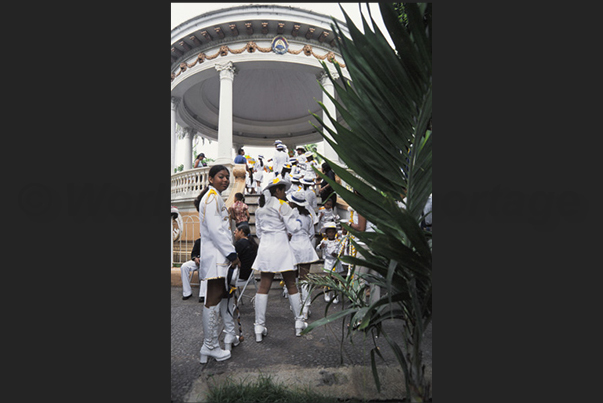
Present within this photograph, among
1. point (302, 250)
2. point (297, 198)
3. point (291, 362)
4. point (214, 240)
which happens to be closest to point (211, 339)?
point (291, 362)

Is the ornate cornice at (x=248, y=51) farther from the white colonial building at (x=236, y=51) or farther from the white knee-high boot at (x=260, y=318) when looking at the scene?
the white knee-high boot at (x=260, y=318)

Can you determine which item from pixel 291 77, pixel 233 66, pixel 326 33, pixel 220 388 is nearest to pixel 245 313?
pixel 220 388

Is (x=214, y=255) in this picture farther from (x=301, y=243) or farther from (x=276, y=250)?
(x=301, y=243)

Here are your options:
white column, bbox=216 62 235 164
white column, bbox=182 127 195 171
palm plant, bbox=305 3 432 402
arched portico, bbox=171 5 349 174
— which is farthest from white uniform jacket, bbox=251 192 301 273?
white column, bbox=182 127 195 171

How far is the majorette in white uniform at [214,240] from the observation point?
2.96m

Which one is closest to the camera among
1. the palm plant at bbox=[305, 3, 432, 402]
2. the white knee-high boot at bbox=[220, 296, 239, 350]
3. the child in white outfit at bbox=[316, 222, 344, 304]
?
the palm plant at bbox=[305, 3, 432, 402]

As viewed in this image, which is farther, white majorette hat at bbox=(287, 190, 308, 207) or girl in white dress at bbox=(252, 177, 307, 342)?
white majorette hat at bbox=(287, 190, 308, 207)

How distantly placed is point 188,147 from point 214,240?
1487cm

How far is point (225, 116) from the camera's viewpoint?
38.3ft

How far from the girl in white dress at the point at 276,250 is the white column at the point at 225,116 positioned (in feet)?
25.9

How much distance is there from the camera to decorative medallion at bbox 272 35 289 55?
39.4 feet

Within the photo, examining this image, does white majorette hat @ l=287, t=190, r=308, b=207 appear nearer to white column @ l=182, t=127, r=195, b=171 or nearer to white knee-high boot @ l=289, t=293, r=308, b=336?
white knee-high boot @ l=289, t=293, r=308, b=336

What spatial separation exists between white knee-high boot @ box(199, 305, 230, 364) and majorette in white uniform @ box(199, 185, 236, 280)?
1.24 ft

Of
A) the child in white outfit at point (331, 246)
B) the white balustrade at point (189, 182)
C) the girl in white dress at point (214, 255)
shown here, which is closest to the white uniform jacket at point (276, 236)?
the girl in white dress at point (214, 255)
